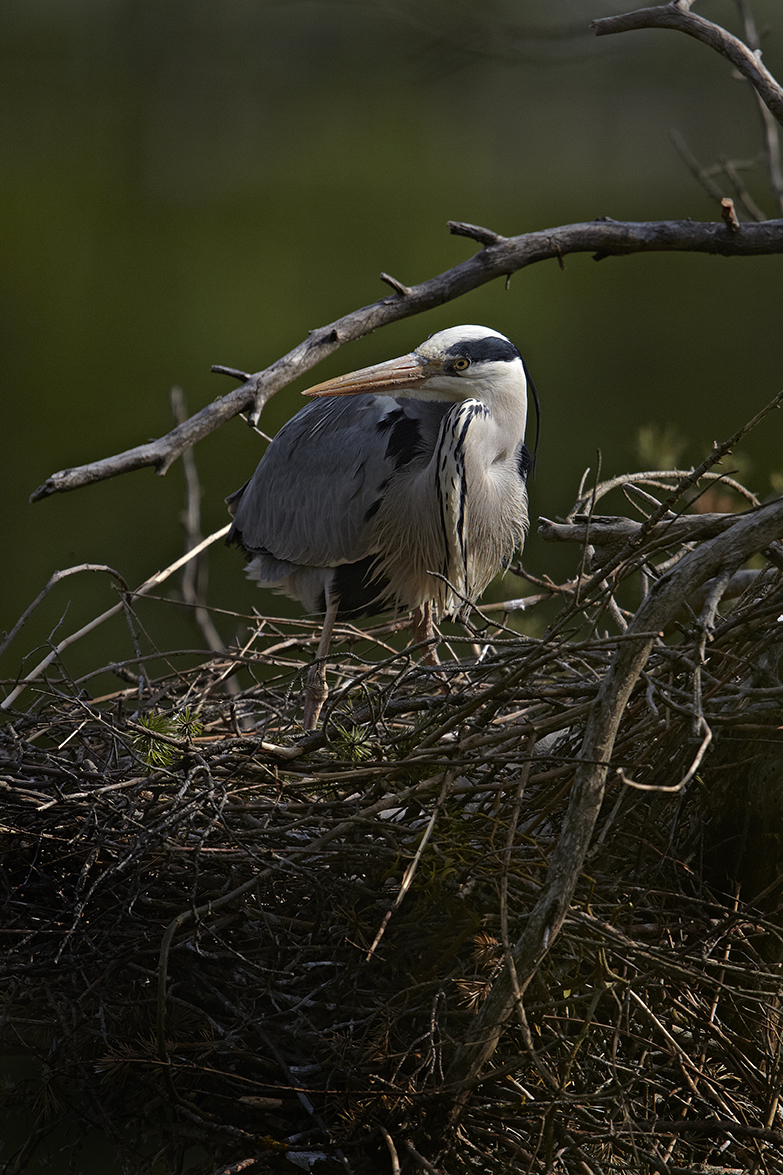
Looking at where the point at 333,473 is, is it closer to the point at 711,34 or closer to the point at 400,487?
the point at 400,487

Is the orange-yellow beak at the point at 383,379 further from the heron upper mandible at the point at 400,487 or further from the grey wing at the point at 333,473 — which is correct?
the grey wing at the point at 333,473

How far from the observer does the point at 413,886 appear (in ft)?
3.06

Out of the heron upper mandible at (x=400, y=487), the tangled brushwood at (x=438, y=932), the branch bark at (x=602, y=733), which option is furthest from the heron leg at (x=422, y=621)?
the branch bark at (x=602, y=733)

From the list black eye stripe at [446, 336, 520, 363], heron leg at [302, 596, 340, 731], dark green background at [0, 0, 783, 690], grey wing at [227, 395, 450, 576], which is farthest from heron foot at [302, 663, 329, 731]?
dark green background at [0, 0, 783, 690]

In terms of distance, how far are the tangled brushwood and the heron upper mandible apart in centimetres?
57

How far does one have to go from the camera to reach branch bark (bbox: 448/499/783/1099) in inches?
28.8

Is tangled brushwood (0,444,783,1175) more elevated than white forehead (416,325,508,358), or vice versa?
white forehead (416,325,508,358)

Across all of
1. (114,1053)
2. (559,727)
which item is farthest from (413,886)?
(114,1053)

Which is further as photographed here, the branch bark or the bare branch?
the bare branch

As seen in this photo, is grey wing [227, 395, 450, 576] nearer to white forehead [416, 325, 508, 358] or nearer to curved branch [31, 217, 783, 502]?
white forehead [416, 325, 508, 358]

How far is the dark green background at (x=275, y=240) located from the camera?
166 inches

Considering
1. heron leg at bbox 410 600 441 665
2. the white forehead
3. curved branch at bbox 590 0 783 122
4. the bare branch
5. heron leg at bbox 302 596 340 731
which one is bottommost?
heron leg at bbox 410 600 441 665

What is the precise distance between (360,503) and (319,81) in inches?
146

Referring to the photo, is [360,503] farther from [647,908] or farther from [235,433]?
[235,433]
